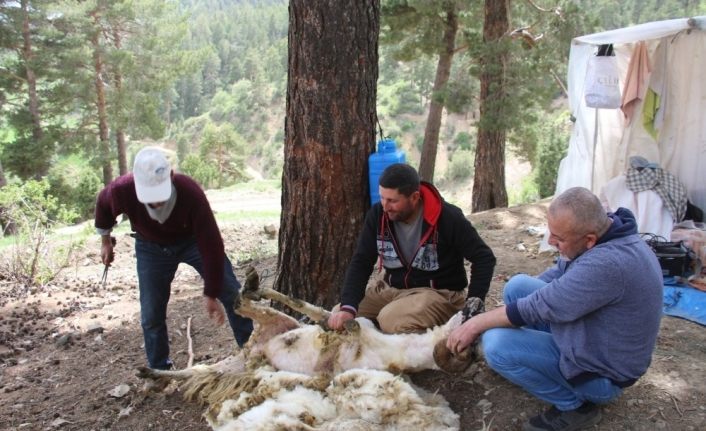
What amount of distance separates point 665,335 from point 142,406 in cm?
342

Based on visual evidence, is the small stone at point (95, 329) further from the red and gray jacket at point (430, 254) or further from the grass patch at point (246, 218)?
the grass patch at point (246, 218)

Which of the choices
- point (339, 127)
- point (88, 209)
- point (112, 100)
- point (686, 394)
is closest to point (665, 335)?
point (686, 394)

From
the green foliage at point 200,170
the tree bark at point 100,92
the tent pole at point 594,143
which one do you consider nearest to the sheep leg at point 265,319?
the tent pole at point 594,143

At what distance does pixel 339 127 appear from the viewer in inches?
135

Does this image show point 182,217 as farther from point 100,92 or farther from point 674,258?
point 100,92

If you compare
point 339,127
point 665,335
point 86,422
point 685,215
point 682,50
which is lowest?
point 86,422

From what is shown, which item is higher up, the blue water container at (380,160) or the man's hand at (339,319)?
the blue water container at (380,160)

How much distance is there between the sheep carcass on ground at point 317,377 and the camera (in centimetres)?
245

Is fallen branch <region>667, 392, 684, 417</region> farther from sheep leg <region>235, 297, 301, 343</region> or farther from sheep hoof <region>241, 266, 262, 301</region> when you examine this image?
sheep hoof <region>241, 266, 262, 301</region>

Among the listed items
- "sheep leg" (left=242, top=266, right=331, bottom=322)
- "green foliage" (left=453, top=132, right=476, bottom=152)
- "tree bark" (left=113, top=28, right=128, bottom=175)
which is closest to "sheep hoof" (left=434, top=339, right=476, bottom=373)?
"sheep leg" (left=242, top=266, right=331, bottom=322)

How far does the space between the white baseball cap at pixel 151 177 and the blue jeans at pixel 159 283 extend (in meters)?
0.52

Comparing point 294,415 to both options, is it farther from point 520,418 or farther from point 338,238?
point 338,238

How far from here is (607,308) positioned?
218 centimetres

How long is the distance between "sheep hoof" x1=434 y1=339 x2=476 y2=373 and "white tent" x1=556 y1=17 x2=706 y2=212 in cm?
386
